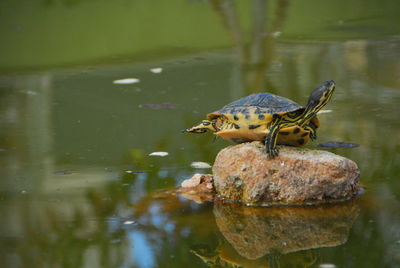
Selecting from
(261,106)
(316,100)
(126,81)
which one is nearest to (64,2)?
(126,81)

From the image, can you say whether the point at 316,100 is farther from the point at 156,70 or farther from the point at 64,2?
the point at 64,2

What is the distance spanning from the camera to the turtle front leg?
398cm

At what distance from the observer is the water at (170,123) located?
3.53 meters

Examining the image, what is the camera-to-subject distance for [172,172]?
15.2 feet

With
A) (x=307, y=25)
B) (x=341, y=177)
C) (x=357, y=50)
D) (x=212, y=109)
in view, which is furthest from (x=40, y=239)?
(x=307, y=25)

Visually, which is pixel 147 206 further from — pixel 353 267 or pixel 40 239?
pixel 353 267

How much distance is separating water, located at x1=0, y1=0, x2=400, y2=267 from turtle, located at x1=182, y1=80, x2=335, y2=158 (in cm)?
48

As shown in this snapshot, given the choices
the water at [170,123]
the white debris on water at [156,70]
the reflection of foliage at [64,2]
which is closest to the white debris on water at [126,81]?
the water at [170,123]

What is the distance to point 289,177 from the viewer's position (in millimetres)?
3932

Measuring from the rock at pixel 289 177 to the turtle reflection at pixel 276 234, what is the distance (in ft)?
0.23

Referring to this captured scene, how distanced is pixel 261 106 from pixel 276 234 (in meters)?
0.88

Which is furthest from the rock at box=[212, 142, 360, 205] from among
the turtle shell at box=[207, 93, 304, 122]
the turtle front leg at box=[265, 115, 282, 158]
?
the turtle shell at box=[207, 93, 304, 122]

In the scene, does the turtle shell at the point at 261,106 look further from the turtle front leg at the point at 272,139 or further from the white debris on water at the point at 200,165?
the white debris on water at the point at 200,165

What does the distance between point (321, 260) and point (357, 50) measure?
16.7 ft
